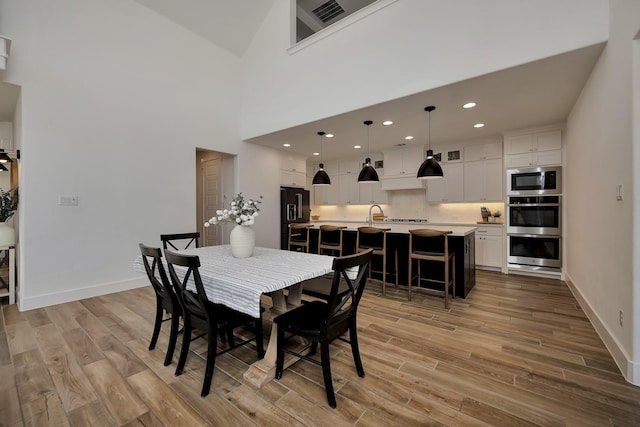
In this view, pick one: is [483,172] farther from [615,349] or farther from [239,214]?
[239,214]

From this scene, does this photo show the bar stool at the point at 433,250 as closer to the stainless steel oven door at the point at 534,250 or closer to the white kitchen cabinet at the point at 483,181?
the stainless steel oven door at the point at 534,250

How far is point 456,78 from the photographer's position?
115 inches

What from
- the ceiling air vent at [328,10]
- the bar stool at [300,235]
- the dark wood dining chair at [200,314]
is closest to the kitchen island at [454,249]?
the bar stool at [300,235]

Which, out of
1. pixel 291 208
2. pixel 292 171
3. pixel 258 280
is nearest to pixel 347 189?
pixel 292 171

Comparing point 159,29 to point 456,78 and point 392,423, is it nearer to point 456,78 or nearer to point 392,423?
point 456,78

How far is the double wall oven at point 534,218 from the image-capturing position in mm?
4336

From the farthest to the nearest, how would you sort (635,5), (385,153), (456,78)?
(385,153), (456,78), (635,5)

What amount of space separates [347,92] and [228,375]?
11.6 ft

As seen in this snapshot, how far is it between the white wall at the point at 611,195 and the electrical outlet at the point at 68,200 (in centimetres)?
543

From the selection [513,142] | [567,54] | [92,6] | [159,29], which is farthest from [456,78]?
[92,6]

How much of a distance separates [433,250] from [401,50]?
2.54m

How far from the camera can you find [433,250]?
143 inches

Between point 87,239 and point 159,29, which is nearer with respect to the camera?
point 87,239

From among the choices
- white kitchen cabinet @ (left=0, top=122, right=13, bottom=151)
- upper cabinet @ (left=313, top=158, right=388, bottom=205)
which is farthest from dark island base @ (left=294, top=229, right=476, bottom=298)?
white kitchen cabinet @ (left=0, top=122, right=13, bottom=151)
